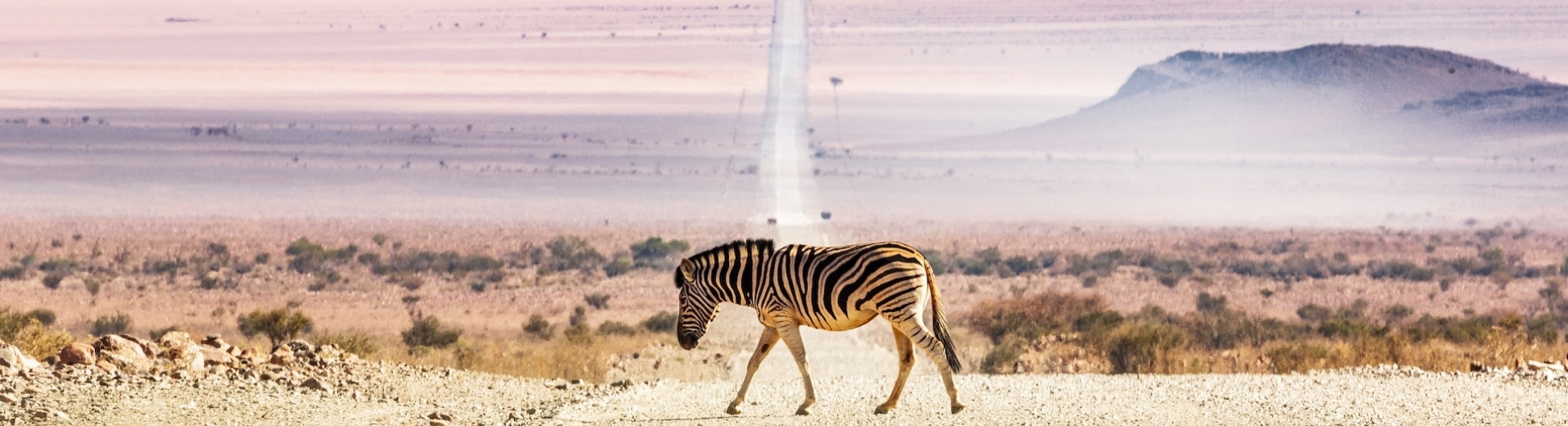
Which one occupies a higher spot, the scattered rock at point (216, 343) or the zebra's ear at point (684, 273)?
the zebra's ear at point (684, 273)

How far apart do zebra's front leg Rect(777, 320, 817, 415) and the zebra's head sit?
83 centimetres

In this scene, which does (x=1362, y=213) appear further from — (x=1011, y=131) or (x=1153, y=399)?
(x=1153, y=399)

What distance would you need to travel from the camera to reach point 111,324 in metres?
34.2

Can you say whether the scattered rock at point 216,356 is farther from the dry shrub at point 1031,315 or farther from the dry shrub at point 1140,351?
the dry shrub at point 1031,315

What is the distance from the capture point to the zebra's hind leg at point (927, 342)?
13844mm

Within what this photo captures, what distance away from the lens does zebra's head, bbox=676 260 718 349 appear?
50.2 feet

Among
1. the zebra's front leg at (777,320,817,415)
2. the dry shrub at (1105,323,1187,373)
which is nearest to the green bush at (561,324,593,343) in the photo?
the dry shrub at (1105,323,1187,373)

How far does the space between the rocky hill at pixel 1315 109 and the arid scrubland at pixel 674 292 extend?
44.5 meters

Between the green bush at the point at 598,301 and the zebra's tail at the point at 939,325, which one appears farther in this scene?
the green bush at the point at 598,301

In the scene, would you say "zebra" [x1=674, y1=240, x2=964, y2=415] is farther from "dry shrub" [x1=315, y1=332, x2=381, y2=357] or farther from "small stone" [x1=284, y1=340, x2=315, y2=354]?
"dry shrub" [x1=315, y1=332, x2=381, y2=357]

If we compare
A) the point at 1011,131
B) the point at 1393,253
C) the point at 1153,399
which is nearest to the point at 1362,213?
the point at 1393,253

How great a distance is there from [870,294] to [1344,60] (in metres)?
144

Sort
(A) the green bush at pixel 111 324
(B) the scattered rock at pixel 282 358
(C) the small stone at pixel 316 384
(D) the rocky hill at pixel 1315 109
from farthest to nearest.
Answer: (D) the rocky hill at pixel 1315 109 < (A) the green bush at pixel 111 324 < (B) the scattered rock at pixel 282 358 < (C) the small stone at pixel 316 384

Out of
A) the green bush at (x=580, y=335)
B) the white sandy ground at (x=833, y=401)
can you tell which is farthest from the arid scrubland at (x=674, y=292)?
the white sandy ground at (x=833, y=401)
